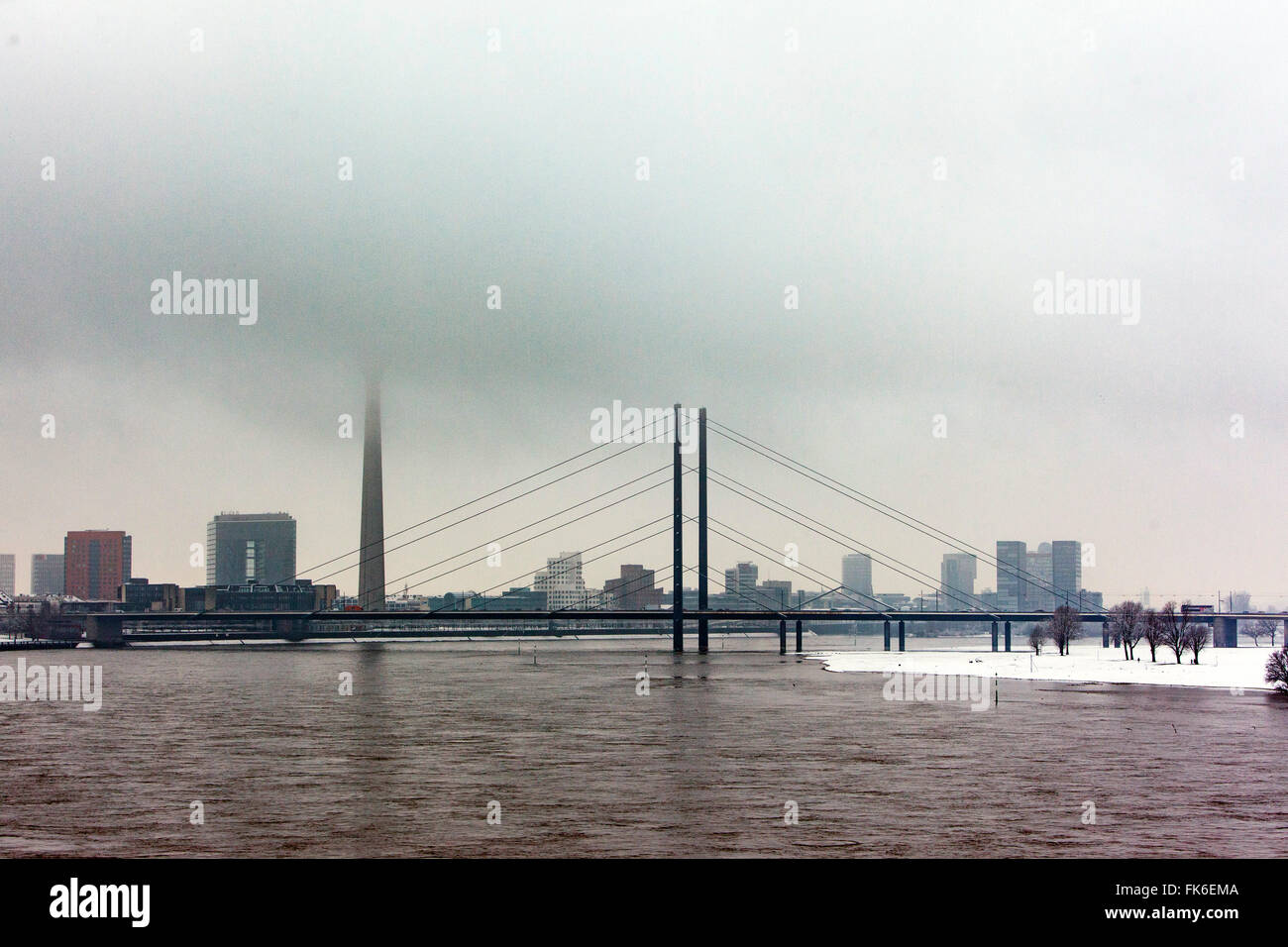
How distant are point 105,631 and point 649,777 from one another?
17861cm

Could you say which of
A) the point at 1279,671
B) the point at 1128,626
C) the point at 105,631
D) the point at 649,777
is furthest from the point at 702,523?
the point at 649,777

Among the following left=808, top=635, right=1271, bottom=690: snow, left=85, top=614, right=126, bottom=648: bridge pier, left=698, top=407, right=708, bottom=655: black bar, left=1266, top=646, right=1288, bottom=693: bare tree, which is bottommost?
left=85, top=614, right=126, bottom=648: bridge pier

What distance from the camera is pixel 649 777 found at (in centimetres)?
3131

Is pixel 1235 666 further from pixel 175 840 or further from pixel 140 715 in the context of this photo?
pixel 175 840

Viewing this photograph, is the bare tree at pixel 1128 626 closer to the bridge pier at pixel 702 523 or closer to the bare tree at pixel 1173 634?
the bare tree at pixel 1173 634

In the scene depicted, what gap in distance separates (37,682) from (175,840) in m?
73.2

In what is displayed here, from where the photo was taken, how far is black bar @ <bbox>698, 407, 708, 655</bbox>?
15050 cm

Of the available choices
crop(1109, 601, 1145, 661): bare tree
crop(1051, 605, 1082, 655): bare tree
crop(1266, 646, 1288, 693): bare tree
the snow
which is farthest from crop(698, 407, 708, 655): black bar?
crop(1266, 646, 1288, 693): bare tree

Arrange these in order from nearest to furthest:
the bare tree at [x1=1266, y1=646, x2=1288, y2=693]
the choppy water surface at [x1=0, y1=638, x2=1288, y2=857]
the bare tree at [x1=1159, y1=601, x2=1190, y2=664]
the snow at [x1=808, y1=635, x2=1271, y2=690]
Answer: the choppy water surface at [x1=0, y1=638, x2=1288, y2=857]
the bare tree at [x1=1266, y1=646, x2=1288, y2=693]
the snow at [x1=808, y1=635, x2=1271, y2=690]
the bare tree at [x1=1159, y1=601, x2=1190, y2=664]

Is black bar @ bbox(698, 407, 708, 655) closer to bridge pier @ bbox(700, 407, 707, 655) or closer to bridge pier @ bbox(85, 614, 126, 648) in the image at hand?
bridge pier @ bbox(700, 407, 707, 655)

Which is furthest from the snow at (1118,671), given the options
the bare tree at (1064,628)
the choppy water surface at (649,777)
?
the choppy water surface at (649,777)

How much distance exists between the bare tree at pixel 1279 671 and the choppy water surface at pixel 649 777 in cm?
800

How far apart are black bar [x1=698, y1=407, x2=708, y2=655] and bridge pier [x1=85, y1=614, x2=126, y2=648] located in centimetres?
8918
